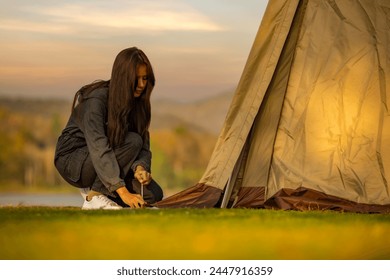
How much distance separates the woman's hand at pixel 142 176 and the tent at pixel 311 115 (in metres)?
0.33

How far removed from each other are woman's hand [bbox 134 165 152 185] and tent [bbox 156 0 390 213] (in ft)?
1.09

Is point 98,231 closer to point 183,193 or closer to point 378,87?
point 183,193

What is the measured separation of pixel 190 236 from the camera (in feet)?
17.3

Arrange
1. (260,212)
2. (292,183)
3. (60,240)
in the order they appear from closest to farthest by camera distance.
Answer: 1. (60,240)
2. (260,212)
3. (292,183)

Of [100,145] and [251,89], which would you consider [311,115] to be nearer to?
[251,89]

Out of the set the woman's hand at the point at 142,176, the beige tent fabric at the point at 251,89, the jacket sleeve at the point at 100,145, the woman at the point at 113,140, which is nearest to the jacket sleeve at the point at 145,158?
the woman at the point at 113,140

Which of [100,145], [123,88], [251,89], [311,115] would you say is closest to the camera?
[100,145]

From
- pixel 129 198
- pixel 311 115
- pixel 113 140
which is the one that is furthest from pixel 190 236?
pixel 311 115

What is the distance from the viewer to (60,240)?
17.4ft

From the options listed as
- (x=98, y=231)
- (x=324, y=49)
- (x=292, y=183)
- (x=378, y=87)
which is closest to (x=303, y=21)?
(x=324, y=49)

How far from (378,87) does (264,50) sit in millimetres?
956

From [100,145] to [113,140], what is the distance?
17 cm

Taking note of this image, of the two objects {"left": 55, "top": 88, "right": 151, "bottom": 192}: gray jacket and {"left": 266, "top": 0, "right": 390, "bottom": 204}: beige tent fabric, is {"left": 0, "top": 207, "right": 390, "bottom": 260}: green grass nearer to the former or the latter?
{"left": 55, "top": 88, "right": 151, "bottom": 192}: gray jacket

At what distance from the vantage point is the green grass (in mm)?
5105
